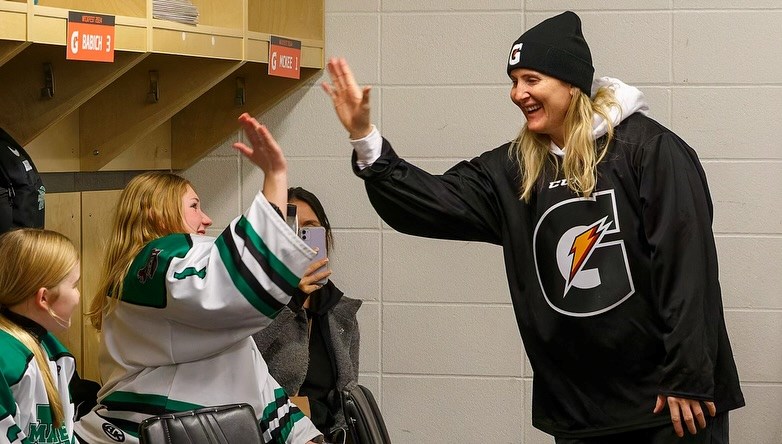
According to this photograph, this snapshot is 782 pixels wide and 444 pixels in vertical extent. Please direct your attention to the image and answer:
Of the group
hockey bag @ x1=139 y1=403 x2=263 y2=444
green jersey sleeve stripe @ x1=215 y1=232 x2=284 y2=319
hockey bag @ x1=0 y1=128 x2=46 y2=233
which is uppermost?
hockey bag @ x1=0 y1=128 x2=46 y2=233

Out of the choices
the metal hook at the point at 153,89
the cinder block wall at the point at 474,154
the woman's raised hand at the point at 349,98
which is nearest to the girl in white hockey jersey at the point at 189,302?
the woman's raised hand at the point at 349,98

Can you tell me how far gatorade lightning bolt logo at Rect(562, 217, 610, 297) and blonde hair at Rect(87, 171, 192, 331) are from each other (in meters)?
A: 0.94

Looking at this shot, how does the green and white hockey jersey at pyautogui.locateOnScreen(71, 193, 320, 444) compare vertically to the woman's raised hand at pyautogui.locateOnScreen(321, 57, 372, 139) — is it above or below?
below

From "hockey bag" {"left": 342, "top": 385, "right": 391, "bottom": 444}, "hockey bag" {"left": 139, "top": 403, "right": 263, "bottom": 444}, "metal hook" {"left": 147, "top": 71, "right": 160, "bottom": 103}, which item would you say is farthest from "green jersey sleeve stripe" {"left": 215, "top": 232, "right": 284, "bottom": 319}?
"metal hook" {"left": 147, "top": 71, "right": 160, "bottom": 103}

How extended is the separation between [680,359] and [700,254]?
246 millimetres

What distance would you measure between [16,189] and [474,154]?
193 centimetres

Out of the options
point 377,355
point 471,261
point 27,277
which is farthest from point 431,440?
point 27,277

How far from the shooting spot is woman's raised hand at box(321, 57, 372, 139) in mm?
2375

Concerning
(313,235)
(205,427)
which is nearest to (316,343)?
(313,235)

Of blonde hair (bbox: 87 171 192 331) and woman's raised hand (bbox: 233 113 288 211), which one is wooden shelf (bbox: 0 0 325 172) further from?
woman's raised hand (bbox: 233 113 288 211)

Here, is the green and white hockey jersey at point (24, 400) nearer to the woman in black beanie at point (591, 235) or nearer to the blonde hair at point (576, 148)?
the woman in black beanie at point (591, 235)

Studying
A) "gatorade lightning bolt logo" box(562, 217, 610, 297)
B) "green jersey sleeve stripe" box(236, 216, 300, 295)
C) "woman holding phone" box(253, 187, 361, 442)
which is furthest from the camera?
"woman holding phone" box(253, 187, 361, 442)

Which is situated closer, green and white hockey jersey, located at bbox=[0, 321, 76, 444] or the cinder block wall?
green and white hockey jersey, located at bbox=[0, 321, 76, 444]

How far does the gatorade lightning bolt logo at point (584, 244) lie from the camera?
8.48 feet
